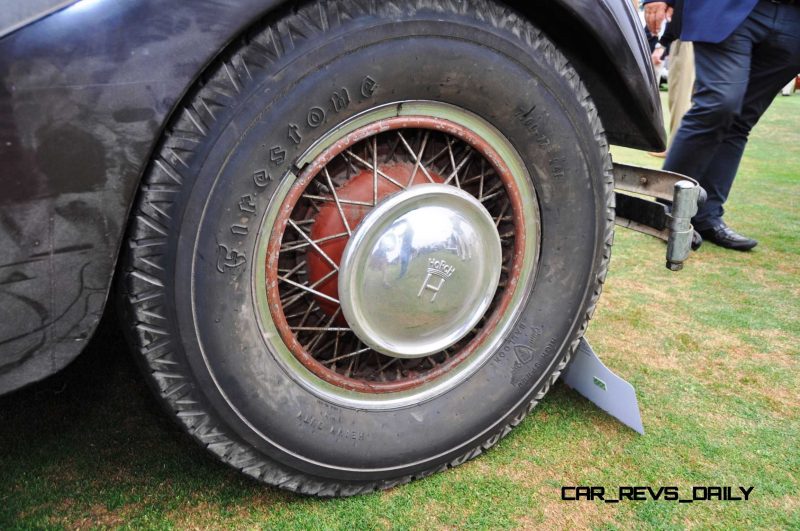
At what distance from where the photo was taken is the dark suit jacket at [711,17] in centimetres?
278

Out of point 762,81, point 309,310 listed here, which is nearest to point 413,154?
point 309,310

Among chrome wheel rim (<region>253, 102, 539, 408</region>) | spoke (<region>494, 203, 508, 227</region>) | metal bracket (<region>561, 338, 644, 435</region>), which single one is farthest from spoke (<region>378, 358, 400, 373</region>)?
metal bracket (<region>561, 338, 644, 435</region>)

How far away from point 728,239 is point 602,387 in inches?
71.4

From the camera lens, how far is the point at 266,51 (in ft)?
3.64

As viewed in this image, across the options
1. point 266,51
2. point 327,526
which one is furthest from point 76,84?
point 327,526

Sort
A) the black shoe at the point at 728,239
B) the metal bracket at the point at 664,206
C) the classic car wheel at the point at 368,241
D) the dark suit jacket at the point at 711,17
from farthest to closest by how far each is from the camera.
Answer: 1. the black shoe at the point at 728,239
2. the dark suit jacket at the point at 711,17
3. the metal bracket at the point at 664,206
4. the classic car wheel at the point at 368,241

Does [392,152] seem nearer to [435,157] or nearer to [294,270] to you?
[435,157]

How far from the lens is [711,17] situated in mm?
2844

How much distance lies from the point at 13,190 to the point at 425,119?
73 centimetres

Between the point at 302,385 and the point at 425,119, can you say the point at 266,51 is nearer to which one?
the point at 425,119

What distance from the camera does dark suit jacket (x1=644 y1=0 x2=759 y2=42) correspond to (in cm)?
278

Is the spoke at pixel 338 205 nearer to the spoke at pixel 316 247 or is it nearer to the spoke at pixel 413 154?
the spoke at pixel 316 247

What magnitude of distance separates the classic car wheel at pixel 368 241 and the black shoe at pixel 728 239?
1912 mm

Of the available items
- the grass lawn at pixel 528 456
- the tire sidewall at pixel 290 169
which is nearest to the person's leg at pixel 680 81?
the grass lawn at pixel 528 456
